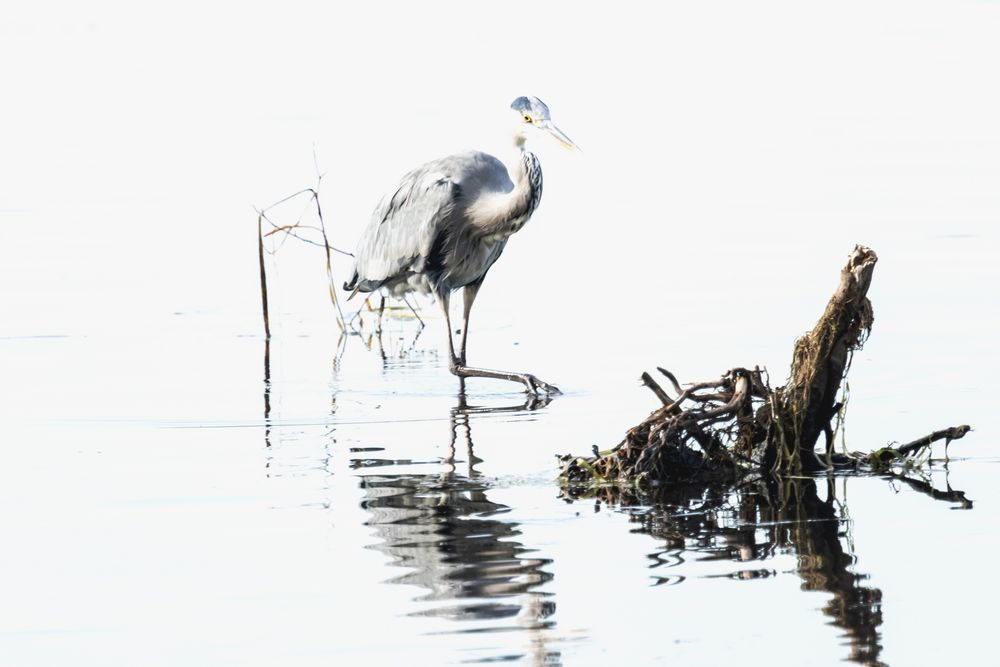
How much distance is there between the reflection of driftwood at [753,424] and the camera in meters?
7.21

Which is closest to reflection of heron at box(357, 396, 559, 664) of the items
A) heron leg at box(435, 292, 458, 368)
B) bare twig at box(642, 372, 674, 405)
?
bare twig at box(642, 372, 674, 405)

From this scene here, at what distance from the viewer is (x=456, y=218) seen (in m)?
10.9

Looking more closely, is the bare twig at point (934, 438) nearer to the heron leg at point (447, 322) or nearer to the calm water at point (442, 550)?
the calm water at point (442, 550)

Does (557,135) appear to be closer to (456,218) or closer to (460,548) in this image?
(456,218)

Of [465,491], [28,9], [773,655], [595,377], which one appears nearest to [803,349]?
[465,491]

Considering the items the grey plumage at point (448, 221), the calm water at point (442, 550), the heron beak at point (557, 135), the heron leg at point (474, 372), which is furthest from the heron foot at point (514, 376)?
the heron beak at point (557, 135)

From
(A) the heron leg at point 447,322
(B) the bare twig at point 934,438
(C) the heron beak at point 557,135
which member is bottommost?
(B) the bare twig at point 934,438

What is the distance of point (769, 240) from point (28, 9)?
25916 mm

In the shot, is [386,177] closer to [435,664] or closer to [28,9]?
[435,664]

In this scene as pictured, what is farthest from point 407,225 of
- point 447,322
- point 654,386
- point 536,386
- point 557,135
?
point 654,386

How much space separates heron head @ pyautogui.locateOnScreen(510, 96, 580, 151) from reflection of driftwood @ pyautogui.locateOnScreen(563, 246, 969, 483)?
328 centimetres

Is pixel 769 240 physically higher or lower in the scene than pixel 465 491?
higher

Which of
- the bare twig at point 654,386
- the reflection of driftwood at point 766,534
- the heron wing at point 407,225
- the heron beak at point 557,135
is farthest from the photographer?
the heron wing at point 407,225

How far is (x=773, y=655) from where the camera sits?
17.3 ft
